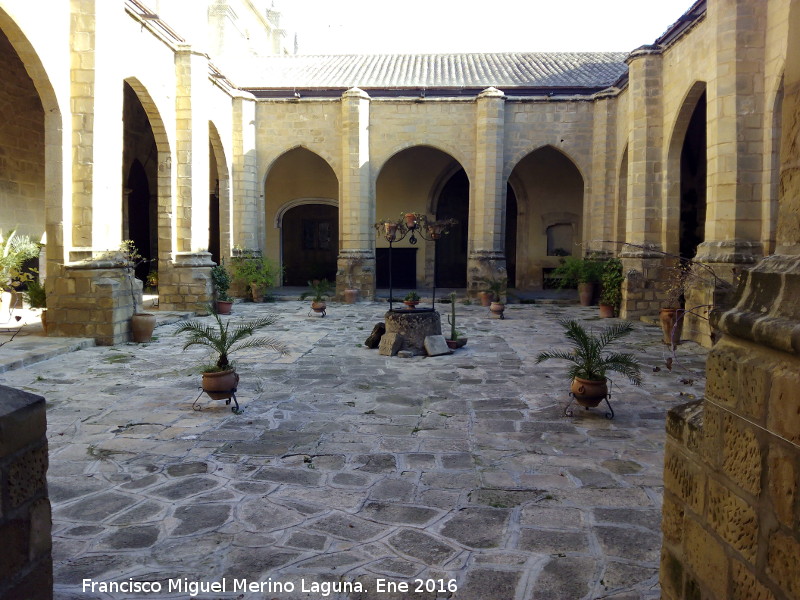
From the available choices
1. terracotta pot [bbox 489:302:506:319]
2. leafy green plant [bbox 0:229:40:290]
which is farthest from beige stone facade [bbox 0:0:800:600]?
leafy green plant [bbox 0:229:40:290]

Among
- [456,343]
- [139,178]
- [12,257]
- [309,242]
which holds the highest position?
[139,178]

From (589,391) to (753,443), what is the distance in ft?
12.4

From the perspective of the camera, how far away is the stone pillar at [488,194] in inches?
660

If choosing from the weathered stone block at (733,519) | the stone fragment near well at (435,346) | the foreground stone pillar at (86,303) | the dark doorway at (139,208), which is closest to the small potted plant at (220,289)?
the foreground stone pillar at (86,303)

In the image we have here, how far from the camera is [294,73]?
65.8 feet

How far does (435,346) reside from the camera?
8.71 metres

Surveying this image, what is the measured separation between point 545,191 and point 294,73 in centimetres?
881

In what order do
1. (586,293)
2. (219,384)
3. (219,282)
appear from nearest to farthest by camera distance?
(219,384), (219,282), (586,293)

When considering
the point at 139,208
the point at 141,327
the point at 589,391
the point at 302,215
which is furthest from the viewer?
the point at 302,215

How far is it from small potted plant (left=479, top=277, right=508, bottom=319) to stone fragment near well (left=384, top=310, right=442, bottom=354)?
15.0ft

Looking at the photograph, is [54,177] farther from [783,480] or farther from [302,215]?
[302,215]

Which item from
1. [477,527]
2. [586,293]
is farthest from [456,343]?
[586,293]

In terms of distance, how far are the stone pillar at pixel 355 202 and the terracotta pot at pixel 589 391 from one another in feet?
38.1

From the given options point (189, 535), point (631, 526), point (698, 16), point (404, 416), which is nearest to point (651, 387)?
point (404, 416)
